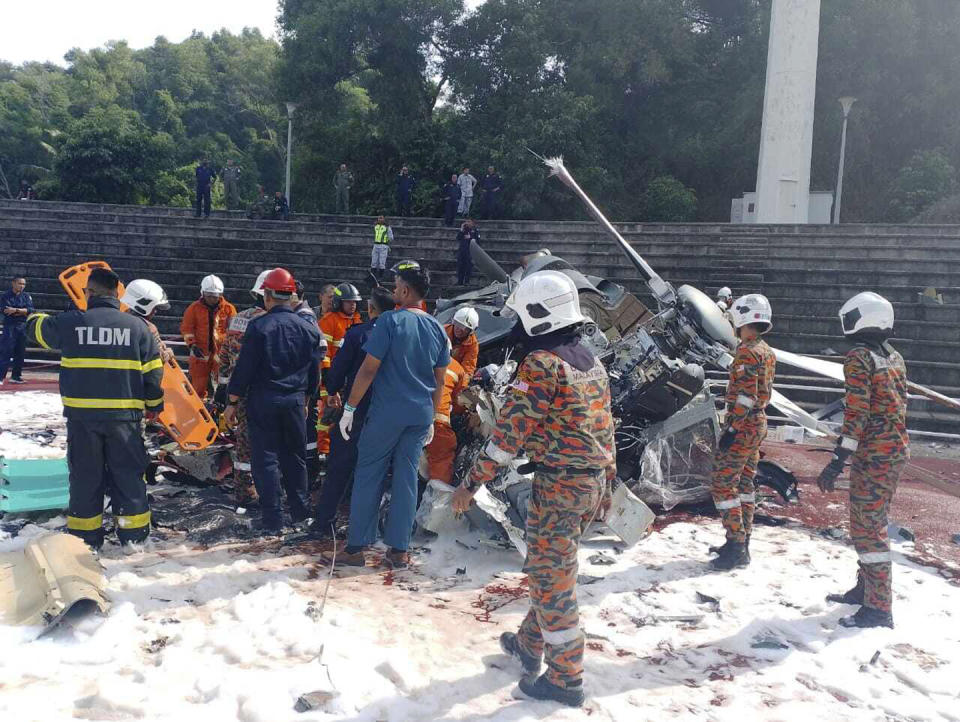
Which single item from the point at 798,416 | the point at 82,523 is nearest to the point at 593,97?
the point at 798,416

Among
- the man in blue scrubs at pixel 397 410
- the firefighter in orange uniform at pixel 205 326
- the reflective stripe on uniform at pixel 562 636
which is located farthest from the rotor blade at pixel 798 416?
the firefighter in orange uniform at pixel 205 326

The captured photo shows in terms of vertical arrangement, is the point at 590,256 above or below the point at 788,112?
below

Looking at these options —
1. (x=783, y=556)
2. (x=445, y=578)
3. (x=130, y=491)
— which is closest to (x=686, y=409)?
(x=783, y=556)

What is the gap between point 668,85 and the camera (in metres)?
27.6

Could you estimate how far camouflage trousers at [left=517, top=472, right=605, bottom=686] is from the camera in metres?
3.32

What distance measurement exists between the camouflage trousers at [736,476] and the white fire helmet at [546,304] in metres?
2.27

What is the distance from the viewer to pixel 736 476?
5125 mm

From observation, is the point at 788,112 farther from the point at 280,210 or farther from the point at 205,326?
the point at 205,326

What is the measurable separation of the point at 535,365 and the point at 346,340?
2.16m

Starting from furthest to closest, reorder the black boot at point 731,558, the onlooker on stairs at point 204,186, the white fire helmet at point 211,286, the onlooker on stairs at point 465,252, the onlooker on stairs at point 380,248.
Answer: the onlooker on stairs at point 204,186 < the onlooker on stairs at point 380,248 < the onlooker on stairs at point 465,252 < the white fire helmet at point 211,286 < the black boot at point 731,558

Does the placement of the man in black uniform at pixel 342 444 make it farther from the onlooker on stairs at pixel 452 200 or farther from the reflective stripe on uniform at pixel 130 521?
the onlooker on stairs at pixel 452 200

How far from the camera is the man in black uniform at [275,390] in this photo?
5.12 metres

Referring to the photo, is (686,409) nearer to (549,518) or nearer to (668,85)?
(549,518)

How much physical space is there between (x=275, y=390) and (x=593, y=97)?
79.0 feet
